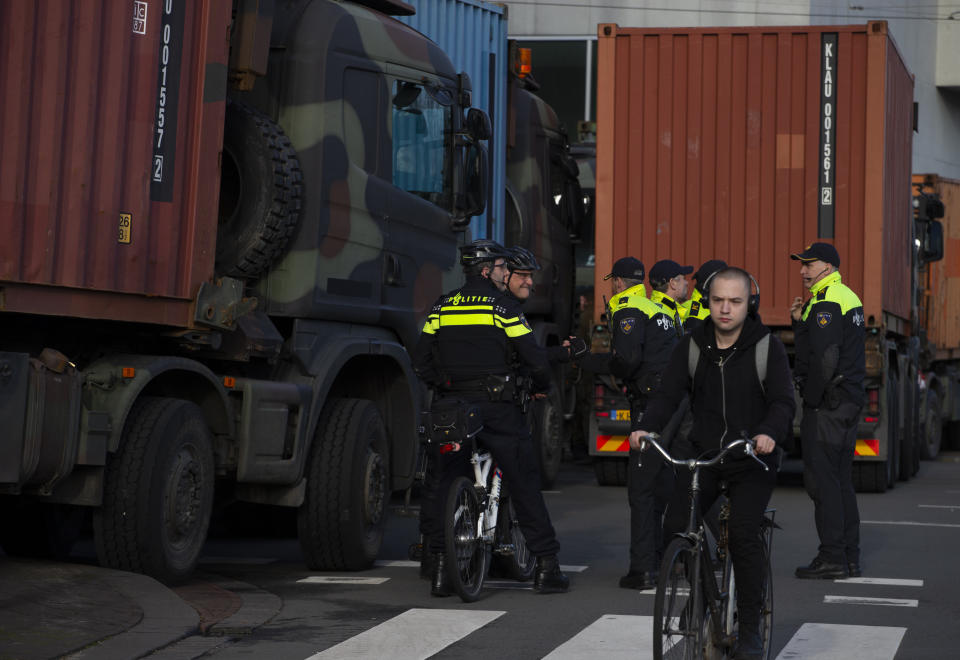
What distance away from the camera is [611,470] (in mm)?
15461

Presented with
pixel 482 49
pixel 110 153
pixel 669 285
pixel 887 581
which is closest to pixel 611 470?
pixel 482 49

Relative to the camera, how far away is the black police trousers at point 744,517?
20.5 ft

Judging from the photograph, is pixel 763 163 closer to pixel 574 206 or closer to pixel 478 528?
pixel 574 206

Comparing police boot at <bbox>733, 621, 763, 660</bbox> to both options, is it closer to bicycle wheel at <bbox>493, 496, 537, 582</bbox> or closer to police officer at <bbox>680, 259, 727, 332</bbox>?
police officer at <bbox>680, 259, 727, 332</bbox>

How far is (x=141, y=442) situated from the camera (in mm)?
8086

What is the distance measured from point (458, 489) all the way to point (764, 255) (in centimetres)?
709

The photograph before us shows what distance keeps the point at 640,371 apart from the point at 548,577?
146cm

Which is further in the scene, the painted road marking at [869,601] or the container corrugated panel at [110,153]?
the painted road marking at [869,601]

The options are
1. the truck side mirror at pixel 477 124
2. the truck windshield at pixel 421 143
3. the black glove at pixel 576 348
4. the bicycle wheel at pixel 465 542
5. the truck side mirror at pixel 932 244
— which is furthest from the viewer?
the truck side mirror at pixel 932 244

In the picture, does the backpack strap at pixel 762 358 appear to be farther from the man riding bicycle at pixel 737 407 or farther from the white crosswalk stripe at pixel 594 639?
the white crosswalk stripe at pixel 594 639

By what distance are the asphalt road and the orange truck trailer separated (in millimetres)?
3310

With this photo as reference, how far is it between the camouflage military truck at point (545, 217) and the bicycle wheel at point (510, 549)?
564 centimetres

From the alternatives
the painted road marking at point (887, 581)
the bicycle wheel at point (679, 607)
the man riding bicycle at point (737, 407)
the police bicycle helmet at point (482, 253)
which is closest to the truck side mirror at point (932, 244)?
the painted road marking at point (887, 581)

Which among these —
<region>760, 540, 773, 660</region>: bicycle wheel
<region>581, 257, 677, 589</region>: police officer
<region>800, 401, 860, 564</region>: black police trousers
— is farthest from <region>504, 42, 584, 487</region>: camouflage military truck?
<region>760, 540, 773, 660</region>: bicycle wheel
